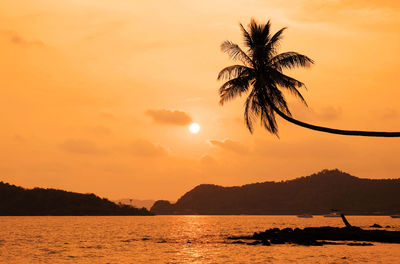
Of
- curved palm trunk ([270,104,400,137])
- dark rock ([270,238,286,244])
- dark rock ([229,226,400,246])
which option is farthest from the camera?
dark rock ([270,238,286,244])

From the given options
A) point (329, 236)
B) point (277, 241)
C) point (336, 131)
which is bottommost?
point (277, 241)

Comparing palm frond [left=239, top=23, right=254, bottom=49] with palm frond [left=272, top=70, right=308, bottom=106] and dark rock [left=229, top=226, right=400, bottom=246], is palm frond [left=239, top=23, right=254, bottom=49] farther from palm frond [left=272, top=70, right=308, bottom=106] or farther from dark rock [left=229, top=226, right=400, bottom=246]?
dark rock [left=229, top=226, right=400, bottom=246]

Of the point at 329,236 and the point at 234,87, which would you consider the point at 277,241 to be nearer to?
the point at 329,236

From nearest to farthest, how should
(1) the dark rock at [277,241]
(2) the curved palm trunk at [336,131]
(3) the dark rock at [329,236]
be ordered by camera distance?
(2) the curved palm trunk at [336,131], (3) the dark rock at [329,236], (1) the dark rock at [277,241]

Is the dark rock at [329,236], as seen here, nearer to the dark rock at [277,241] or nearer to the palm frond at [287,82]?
the dark rock at [277,241]

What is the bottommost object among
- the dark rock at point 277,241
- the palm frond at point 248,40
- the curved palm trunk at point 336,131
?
the dark rock at point 277,241

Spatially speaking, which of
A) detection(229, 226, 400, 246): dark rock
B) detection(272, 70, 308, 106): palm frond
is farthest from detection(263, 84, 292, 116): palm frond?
detection(229, 226, 400, 246): dark rock

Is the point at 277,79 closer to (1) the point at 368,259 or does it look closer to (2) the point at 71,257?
(1) the point at 368,259

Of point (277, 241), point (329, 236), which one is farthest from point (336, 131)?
point (329, 236)

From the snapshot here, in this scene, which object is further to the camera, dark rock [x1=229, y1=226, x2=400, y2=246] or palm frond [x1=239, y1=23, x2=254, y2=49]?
dark rock [x1=229, y1=226, x2=400, y2=246]

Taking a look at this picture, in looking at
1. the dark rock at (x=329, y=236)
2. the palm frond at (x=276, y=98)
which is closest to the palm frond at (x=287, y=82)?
the palm frond at (x=276, y=98)

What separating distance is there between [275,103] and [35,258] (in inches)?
1397

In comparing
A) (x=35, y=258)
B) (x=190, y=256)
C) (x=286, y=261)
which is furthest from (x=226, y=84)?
(x=35, y=258)

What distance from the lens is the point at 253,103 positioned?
125 ft
